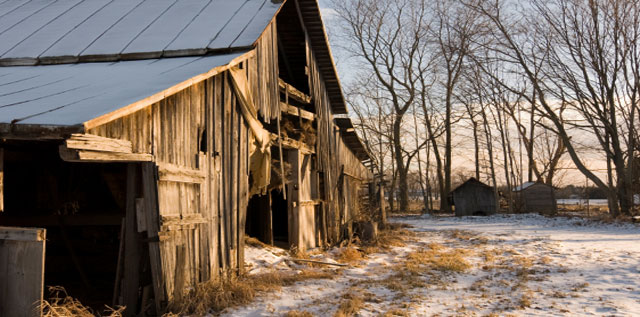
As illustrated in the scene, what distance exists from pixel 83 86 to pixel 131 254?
238 cm

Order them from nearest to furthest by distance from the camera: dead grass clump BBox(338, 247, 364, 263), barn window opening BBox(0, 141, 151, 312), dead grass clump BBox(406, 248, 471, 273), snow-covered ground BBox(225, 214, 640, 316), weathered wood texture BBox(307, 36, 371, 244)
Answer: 1. snow-covered ground BBox(225, 214, 640, 316)
2. barn window opening BBox(0, 141, 151, 312)
3. dead grass clump BBox(406, 248, 471, 273)
4. dead grass clump BBox(338, 247, 364, 263)
5. weathered wood texture BBox(307, 36, 371, 244)

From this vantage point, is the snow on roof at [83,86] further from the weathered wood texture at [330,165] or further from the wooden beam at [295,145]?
the weathered wood texture at [330,165]

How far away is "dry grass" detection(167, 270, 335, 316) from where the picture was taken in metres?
6.41

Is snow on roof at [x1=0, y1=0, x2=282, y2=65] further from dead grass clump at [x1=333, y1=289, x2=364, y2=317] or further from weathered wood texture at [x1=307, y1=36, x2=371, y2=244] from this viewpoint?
dead grass clump at [x1=333, y1=289, x2=364, y2=317]

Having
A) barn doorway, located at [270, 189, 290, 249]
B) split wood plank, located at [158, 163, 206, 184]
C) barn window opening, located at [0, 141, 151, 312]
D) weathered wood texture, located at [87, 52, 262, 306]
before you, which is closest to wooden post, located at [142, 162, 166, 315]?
weathered wood texture, located at [87, 52, 262, 306]

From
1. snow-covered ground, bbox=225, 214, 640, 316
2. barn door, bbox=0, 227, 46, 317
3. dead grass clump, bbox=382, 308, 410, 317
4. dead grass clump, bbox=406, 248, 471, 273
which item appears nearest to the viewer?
barn door, bbox=0, 227, 46, 317

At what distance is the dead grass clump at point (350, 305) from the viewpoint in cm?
652

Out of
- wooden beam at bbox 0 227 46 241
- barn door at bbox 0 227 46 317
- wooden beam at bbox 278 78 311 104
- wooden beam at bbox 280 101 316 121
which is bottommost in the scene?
barn door at bbox 0 227 46 317

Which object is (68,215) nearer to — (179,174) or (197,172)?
(197,172)

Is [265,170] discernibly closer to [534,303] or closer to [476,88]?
[534,303]

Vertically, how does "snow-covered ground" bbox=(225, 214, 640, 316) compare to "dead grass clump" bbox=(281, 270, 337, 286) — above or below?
below

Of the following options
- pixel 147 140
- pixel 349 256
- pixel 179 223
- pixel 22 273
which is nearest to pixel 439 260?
pixel 349 256

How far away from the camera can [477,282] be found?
886cm

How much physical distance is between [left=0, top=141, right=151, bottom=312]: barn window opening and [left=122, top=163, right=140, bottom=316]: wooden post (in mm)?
2436
